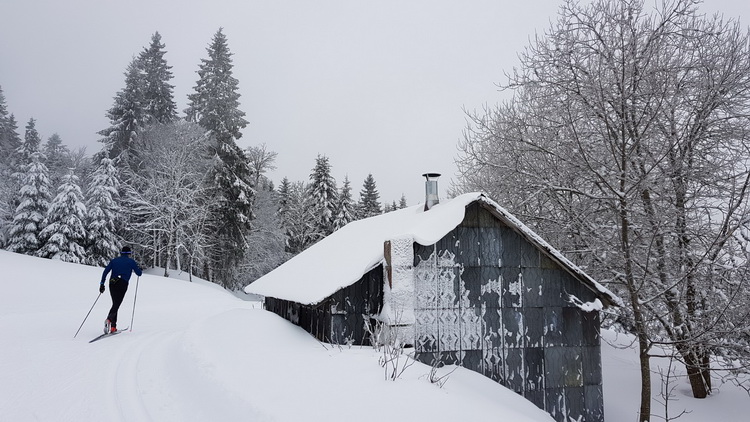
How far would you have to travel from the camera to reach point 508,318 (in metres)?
8.02

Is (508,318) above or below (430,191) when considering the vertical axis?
below

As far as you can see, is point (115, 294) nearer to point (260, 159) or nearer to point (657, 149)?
point (657, 149)

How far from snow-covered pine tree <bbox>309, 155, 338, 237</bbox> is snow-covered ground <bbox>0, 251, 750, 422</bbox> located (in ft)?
78.2

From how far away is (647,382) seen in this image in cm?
753

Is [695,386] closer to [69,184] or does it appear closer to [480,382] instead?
[480,382]

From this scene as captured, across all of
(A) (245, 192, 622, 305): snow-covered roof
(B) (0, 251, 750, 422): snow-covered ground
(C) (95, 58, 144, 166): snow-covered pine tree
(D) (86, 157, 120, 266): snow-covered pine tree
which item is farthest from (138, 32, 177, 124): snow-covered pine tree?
(A) (245, 192, 622, 305): snow-covered roof

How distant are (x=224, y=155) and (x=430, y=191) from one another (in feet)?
84.8

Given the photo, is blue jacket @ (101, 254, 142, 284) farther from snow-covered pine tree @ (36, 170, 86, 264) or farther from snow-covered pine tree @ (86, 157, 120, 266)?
snow-covered pine tree @ (86, 157, 120, 266)

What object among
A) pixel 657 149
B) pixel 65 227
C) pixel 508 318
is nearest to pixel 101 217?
pixel 65 227

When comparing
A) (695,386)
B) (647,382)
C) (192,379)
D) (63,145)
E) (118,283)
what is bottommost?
(695,386)

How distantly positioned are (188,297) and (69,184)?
586 inches

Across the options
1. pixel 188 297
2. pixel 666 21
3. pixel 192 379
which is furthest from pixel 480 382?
pixel 188 297

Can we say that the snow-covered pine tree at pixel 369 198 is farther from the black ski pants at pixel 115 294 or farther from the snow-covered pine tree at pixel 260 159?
the black ski pants at pixel 115 294

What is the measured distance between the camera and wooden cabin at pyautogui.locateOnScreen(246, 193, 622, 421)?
731 cm
